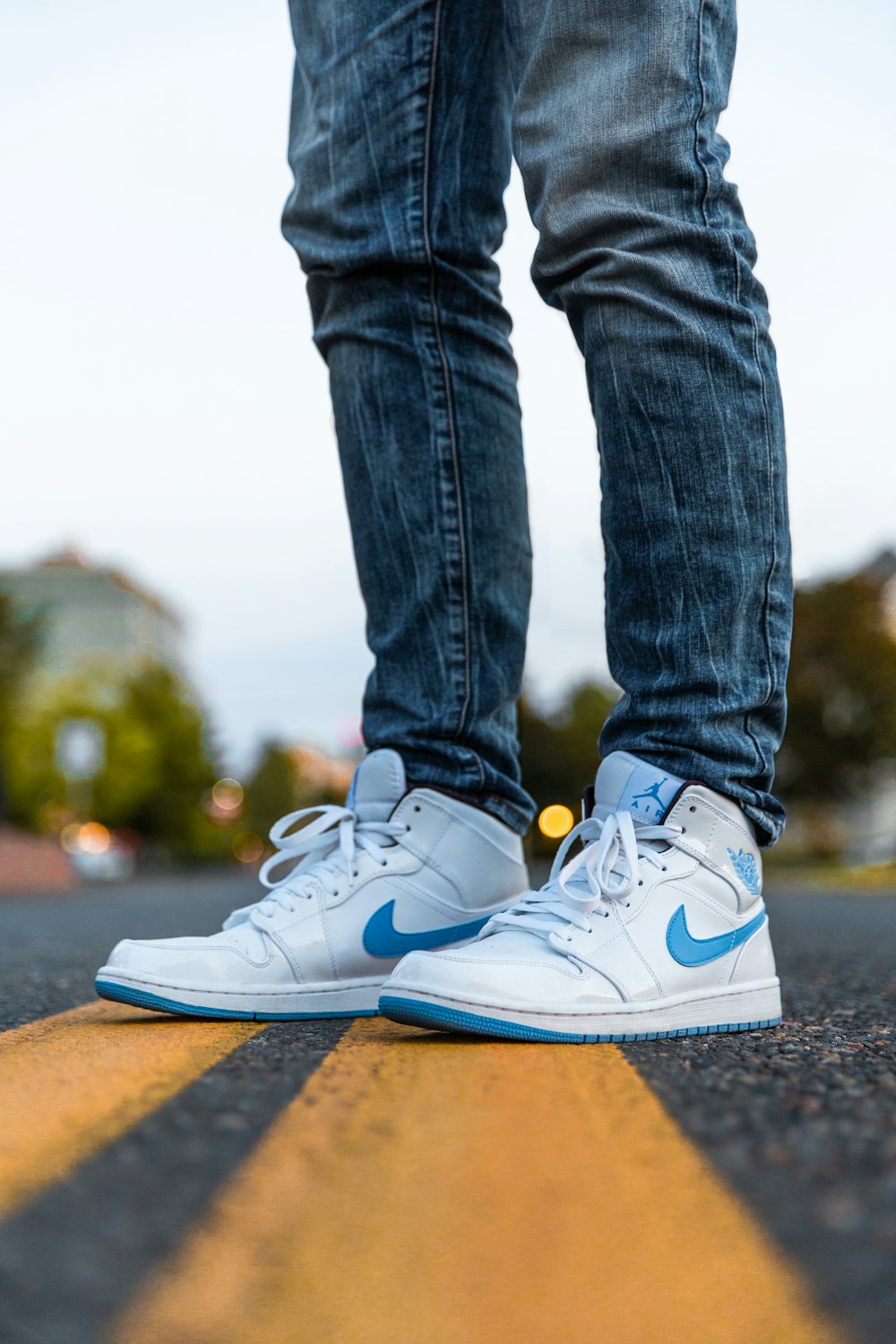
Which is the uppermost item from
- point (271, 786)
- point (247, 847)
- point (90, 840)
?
point (90, 840)

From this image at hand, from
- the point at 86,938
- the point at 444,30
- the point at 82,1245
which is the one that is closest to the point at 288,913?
the point at 82,1245

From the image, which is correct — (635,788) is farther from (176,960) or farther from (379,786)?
(176,960)

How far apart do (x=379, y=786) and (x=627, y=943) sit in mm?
437

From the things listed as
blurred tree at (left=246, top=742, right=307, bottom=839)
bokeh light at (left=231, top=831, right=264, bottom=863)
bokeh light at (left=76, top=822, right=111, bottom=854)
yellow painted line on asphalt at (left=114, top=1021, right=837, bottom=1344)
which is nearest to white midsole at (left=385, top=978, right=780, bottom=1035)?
yellow painted line on asphalt at (left=114, top=1021, right=837, bottom=1344)

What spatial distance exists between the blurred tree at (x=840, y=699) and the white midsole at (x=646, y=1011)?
25.9 metres

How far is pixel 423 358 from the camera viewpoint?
165 cm

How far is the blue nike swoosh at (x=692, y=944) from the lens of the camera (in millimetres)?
1240

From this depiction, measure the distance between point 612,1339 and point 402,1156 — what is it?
23cm

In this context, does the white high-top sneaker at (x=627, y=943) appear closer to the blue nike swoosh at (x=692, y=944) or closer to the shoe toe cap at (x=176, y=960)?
the blue nike swoosh at (x=692, y=944)

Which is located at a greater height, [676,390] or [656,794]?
[676,390]

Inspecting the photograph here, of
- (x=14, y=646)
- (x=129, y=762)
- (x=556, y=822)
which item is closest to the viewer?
(x=556, y=822)

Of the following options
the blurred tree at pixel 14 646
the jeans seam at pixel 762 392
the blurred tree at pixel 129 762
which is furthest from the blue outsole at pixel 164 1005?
the blurred tree at pixel 129 762

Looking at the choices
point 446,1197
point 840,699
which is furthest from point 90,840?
point 446,1197

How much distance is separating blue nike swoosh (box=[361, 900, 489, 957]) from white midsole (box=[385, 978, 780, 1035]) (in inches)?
12.4
